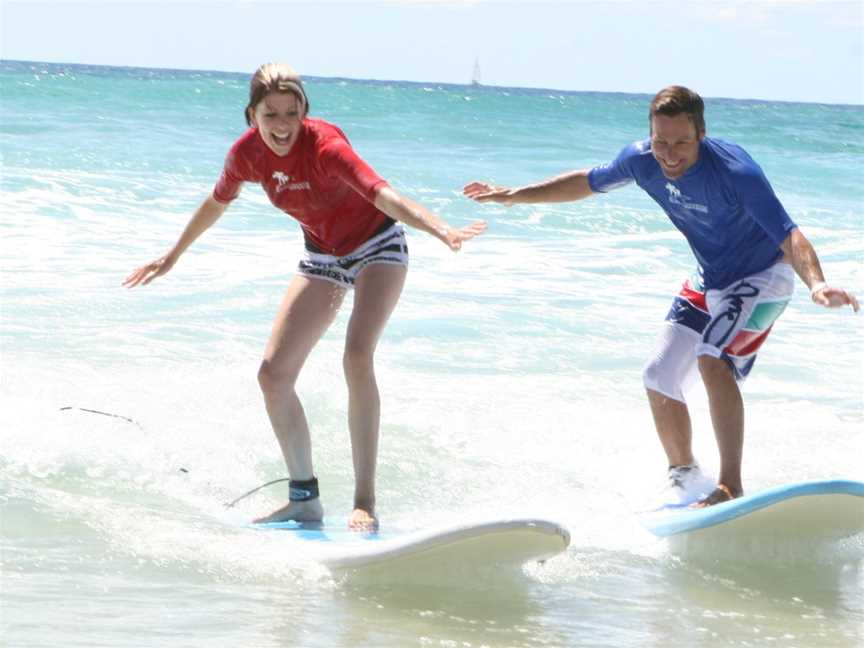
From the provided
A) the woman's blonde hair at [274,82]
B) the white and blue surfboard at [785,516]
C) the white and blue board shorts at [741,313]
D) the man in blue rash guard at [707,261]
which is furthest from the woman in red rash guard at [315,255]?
the white and blue surfboard at [785,516]

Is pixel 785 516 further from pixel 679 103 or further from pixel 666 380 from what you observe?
pixel 679 103

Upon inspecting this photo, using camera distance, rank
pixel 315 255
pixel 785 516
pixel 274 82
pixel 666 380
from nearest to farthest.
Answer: pixel 274 82 → pixel 785 516 → pixel 315 255 → pixel 666 380

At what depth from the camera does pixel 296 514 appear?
18.5 ft

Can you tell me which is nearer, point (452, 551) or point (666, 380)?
point (452, 551)

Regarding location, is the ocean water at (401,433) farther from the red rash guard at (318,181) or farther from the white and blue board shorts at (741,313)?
the red rash guard at (318,181)

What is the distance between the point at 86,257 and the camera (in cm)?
1190

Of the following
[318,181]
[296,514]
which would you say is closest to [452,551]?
[296,514]

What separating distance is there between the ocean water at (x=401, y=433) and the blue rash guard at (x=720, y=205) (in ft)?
3.59

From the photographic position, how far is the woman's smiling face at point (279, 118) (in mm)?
5129

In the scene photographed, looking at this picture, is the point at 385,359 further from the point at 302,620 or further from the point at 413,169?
the point at 413,169

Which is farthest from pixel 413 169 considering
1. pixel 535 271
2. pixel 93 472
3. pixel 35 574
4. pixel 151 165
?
pixel 35 574

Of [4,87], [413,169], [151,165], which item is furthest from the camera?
[4,87]

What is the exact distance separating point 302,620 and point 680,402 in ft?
6.71

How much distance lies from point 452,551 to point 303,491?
3.33ft
